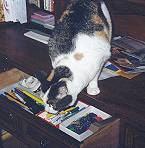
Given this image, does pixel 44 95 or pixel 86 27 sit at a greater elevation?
pixel 86 27

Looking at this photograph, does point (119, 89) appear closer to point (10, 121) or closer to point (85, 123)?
point (85, 123)

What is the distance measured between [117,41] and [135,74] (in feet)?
1.06

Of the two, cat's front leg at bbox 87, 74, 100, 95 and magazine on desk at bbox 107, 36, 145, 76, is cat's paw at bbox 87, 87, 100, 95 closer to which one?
cat's front leg at bbox 87, 74, 100, 95

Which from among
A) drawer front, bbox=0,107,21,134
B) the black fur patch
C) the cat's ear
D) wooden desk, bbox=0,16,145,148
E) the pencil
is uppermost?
the black fur patch

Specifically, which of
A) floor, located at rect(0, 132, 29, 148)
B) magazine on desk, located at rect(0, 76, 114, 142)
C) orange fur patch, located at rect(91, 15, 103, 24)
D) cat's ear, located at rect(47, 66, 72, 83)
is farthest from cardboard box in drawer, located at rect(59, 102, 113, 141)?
floor, located at rect(0, 132, 29, 148)

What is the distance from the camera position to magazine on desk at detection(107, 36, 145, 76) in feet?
5.52

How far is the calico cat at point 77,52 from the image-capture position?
55.4 inches

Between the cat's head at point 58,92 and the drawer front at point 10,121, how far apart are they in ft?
1.12

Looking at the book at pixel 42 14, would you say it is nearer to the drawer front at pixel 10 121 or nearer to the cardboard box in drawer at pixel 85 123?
the drawer front at pixel 10 121

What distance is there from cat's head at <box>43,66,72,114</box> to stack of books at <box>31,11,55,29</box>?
0.85 m

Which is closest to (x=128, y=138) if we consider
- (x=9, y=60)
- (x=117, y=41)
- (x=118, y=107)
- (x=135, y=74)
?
(x=118, y=107)

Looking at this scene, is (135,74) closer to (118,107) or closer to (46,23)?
(118,107)

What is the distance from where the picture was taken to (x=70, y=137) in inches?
55.8

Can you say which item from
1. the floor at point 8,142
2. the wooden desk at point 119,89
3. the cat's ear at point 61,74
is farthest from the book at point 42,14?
the cat's ear at point 61,74
